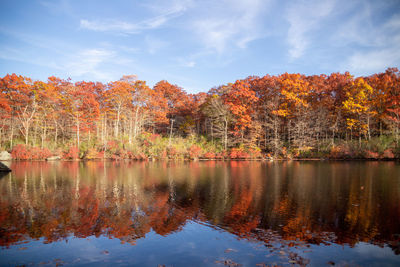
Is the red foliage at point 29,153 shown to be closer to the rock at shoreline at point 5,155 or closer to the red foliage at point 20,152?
the red foliage at point 20,152

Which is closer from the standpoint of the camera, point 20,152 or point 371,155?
point 371,155

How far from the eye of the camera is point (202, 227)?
7938mm

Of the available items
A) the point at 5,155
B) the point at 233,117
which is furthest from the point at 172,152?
the point at 5,155

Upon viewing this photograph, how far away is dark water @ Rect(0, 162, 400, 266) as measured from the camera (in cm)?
582

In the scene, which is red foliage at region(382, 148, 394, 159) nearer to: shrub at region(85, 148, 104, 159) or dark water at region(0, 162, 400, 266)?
dark water at region(0, 162, 400, 266)

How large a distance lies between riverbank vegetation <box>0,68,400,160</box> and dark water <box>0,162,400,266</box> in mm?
25813

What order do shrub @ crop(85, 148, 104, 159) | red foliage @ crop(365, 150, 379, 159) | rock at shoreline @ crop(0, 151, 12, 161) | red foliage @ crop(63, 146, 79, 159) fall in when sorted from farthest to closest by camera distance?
shrub @ crop(85, 148, 104, 159), red foliage @ crop(63, 146, 79, 159), rock at shoreline @ crop(0, 151, 12, 161), red foliage @ crop(365, 150, 379, 159)

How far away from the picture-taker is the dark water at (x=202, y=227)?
582 cm

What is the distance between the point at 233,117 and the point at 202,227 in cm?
3541

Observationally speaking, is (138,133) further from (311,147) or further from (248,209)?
(248,209)

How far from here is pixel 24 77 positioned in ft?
127

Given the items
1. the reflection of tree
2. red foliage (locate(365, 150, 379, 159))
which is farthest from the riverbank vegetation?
the reflection of tree

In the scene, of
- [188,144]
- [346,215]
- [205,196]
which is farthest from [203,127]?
[346,215]

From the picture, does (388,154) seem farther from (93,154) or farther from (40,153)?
(40,153)
